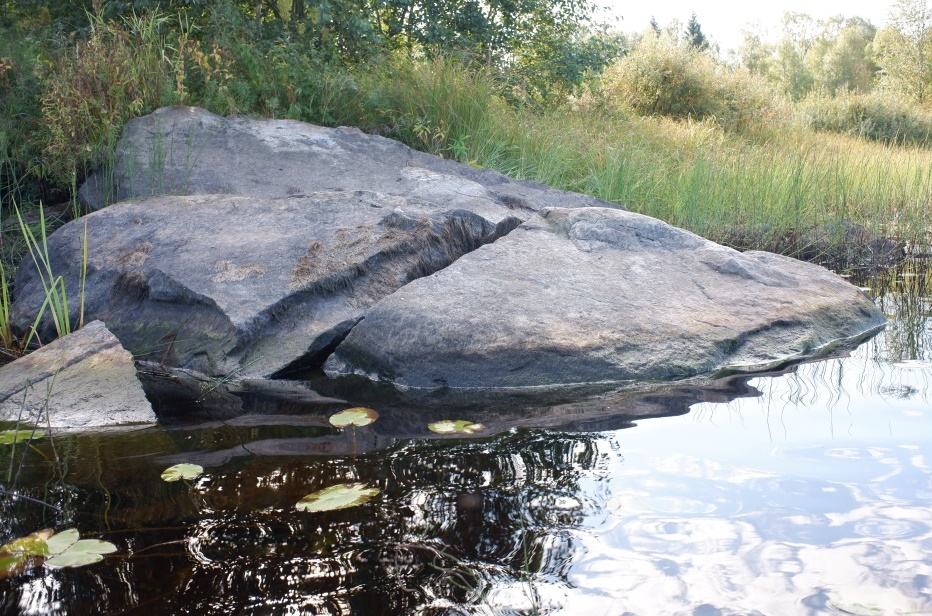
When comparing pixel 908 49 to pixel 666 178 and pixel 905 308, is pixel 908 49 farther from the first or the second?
pixel 905 308

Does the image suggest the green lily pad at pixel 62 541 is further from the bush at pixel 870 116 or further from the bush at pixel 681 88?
the bush at pixel 870 116

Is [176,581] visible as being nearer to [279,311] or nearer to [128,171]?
[279,311]

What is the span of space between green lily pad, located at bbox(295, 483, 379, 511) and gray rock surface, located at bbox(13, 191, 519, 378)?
132 centimetres

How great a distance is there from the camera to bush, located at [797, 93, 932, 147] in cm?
1894

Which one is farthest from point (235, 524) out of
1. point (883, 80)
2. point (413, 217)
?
point (883, 80)

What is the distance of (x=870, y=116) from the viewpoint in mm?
19641

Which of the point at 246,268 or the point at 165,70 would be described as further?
the point at 165,70

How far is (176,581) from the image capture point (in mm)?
1482

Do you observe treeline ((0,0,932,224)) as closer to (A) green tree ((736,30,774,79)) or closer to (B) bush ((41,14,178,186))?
(B) bush ((41,14,178,186))

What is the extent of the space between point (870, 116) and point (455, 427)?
21.1 meters

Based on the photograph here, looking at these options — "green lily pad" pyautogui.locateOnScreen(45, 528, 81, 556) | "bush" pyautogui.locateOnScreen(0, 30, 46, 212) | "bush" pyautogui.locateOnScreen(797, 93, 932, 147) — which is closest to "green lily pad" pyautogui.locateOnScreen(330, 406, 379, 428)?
"green lily pad" pyautogui.locateOnScreen(45, 528, 81, 556)

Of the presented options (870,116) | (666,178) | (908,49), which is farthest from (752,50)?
(666,178)

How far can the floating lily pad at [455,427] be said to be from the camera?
2.33 metres

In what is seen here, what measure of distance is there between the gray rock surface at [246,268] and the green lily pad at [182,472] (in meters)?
1.03
